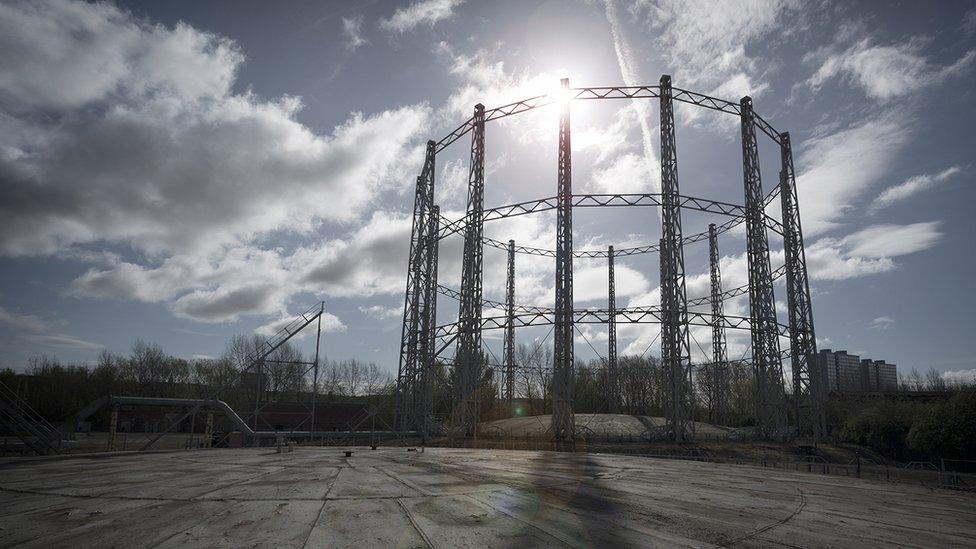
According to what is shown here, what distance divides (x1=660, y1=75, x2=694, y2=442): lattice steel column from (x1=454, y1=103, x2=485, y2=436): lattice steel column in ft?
34.3

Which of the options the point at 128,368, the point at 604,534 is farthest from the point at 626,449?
the point at 128,368

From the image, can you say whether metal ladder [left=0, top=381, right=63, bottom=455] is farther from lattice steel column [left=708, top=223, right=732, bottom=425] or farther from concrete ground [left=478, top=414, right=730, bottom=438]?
lattice steel column [left=708, top=223, right=732, bottom=425]

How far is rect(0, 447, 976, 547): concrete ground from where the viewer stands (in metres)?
6.46

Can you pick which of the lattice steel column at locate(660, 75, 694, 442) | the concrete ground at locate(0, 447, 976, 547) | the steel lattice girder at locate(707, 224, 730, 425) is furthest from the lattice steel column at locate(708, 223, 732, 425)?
the concrete ground at locate(0, 447, 976, 547)

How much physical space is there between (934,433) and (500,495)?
25021 millimetres

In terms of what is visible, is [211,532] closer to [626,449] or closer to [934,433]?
[626,449]

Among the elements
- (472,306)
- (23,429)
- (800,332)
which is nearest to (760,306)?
(800,332)

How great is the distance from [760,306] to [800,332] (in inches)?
147

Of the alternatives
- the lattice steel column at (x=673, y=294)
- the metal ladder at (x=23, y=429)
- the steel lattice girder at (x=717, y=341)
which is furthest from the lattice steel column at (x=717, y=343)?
the metal ladder at (x=23, y=429)

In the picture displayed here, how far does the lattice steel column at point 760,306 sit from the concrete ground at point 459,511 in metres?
17.3

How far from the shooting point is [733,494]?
10.6 m

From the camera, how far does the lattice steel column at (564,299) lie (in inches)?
1071

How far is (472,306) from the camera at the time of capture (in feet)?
107

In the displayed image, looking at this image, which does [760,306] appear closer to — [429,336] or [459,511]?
[429,336]
